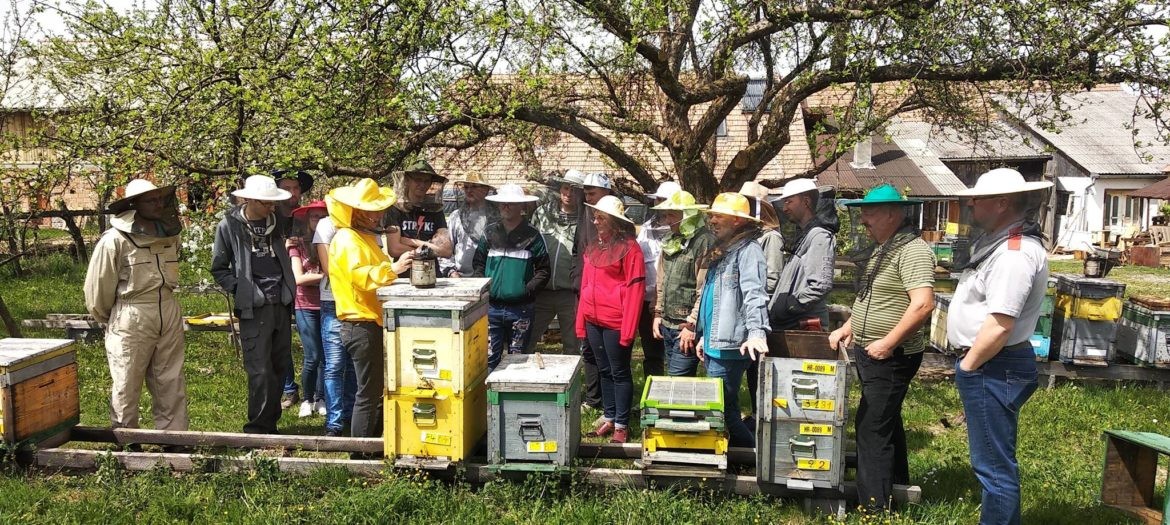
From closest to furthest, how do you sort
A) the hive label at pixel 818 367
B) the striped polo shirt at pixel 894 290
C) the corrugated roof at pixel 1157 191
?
1. the striped polo shirt at pixel 894 290
2. the hive label at pixel 818 367
3. the corrugated roof at pixel 1157 191

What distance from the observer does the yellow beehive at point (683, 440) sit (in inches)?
161

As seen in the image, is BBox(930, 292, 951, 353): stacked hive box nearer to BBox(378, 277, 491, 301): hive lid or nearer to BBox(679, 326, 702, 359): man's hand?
BBox(679, 326, 702, 359): man's hand

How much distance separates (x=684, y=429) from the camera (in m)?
4.03

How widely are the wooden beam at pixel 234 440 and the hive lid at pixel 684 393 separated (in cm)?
163

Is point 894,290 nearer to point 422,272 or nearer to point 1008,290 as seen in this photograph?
point 1008,290

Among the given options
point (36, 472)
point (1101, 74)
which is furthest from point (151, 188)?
point (1101, 74)

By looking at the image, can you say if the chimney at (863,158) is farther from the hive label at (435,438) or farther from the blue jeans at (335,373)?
the hive label at (435,438)

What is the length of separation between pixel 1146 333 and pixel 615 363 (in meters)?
5.10

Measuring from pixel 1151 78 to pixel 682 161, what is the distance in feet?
14.2

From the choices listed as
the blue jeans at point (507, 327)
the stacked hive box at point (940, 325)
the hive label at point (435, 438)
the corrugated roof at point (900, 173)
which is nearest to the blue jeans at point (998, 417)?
the hive label at point (435, 438)

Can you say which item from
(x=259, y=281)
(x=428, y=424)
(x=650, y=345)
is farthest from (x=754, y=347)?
(x=259, y=281)

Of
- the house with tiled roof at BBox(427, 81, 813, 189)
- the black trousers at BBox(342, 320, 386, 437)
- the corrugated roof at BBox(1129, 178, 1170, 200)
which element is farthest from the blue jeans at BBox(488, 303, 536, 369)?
the corrugated roof at BBox(1129, 178, 1170, 200)

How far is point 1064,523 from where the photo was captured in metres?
4.27

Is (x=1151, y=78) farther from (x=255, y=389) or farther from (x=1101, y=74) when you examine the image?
(x=255, y=389)
